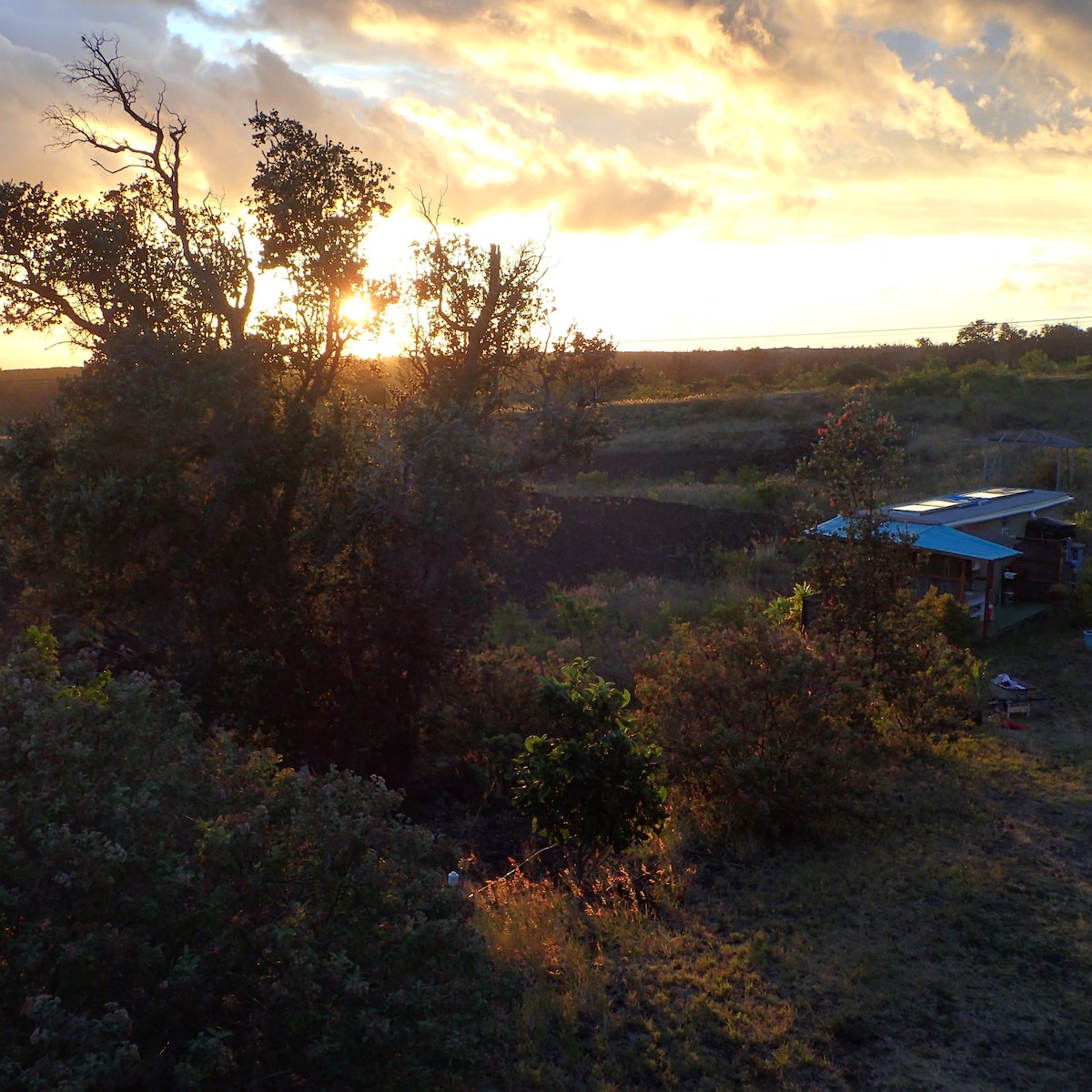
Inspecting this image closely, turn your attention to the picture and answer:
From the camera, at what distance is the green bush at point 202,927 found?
288 centimetres

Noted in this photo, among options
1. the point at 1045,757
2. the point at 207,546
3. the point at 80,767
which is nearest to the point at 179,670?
the point at 207,546

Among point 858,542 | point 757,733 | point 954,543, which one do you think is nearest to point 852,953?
point 757,733

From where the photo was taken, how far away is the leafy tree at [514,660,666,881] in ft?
22.8

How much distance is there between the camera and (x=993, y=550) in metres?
15.4

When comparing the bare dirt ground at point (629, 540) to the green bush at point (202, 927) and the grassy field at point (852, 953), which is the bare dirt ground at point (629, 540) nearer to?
the grassy field at point (852, 953)

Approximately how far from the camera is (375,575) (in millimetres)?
9039

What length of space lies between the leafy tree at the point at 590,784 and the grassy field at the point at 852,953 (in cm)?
41

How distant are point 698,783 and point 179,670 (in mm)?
4761

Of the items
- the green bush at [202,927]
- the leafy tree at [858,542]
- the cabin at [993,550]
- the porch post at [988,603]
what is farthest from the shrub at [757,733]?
the porch post at [988,603]

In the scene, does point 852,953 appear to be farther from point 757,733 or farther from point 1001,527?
point 1001,527

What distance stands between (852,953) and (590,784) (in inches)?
78.6

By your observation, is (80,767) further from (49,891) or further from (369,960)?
(369,960)

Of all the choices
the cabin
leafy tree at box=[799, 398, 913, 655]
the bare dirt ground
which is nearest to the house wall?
the cabin

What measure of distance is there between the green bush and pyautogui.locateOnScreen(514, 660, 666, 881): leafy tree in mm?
3143
